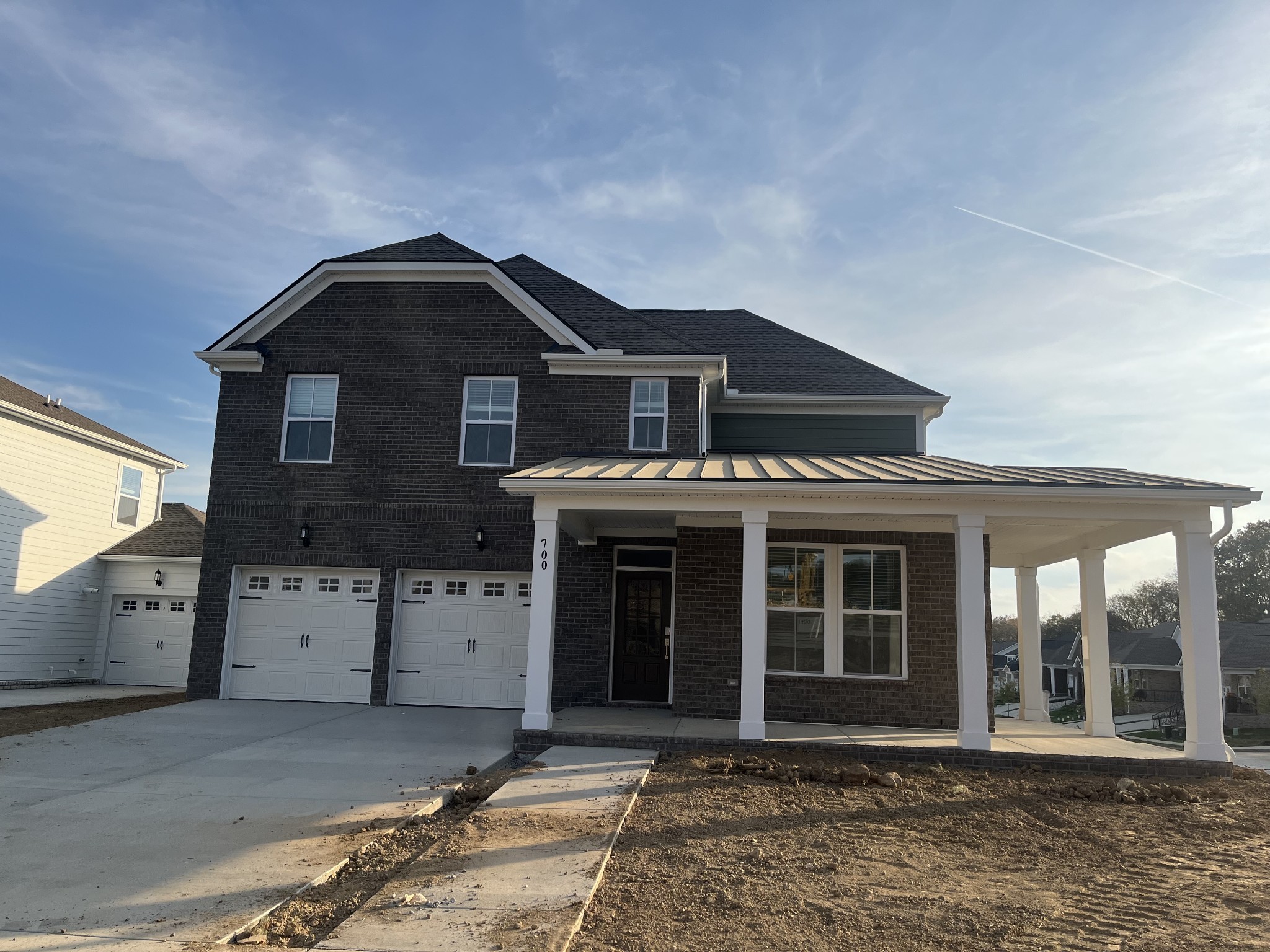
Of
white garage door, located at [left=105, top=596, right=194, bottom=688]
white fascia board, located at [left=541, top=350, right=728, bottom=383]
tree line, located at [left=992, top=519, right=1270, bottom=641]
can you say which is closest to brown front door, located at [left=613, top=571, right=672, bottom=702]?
white fascia board, located at [left=541, top=350, right=728, bottom=383]

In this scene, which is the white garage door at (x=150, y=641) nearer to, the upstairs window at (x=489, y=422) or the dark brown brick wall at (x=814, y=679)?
the upstairs window at (x=489, y=422)

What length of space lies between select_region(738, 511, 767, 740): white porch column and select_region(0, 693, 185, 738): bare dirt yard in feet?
28.6

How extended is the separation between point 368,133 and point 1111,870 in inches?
486

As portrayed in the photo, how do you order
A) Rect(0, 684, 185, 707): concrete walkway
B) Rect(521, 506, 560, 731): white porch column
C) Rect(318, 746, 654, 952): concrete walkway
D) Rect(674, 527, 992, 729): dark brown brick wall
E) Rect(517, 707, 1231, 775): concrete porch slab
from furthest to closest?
Rect(0, 684, 185, 707): concrete walkway, Rect(674, 527, 992, 729): dark brown brick wall, Rect(521, 506, 560, 731): white porch column, Rect(517, 707, 1231, 775): concrete porch slab, Rect(318, 746, 654, 952): concrete walkway

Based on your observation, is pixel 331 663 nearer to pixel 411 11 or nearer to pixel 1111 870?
pixel 411 11

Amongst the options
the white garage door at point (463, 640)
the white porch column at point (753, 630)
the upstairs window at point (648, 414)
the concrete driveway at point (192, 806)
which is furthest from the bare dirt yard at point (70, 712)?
the white porch column at point (753, 630)

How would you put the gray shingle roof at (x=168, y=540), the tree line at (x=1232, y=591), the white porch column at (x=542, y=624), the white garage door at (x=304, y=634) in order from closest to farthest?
the white porch column at (x=542, y=624), the white garage door at (x=304, y=634), the gray shingle roof at (x=168, y=540), the tree line at (x=1232, y=591)

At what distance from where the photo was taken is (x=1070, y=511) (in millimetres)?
9773

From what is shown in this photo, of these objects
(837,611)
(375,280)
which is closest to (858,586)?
(837,611)

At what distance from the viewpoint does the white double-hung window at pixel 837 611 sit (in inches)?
465

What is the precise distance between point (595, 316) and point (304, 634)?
7047mm

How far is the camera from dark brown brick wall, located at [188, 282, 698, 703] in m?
13.5

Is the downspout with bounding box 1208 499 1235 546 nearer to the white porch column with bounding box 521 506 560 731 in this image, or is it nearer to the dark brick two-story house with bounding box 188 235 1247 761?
the dark brick two-story house with bounding box 188 235 1247 761

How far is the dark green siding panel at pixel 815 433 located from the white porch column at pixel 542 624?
20.2 ft
